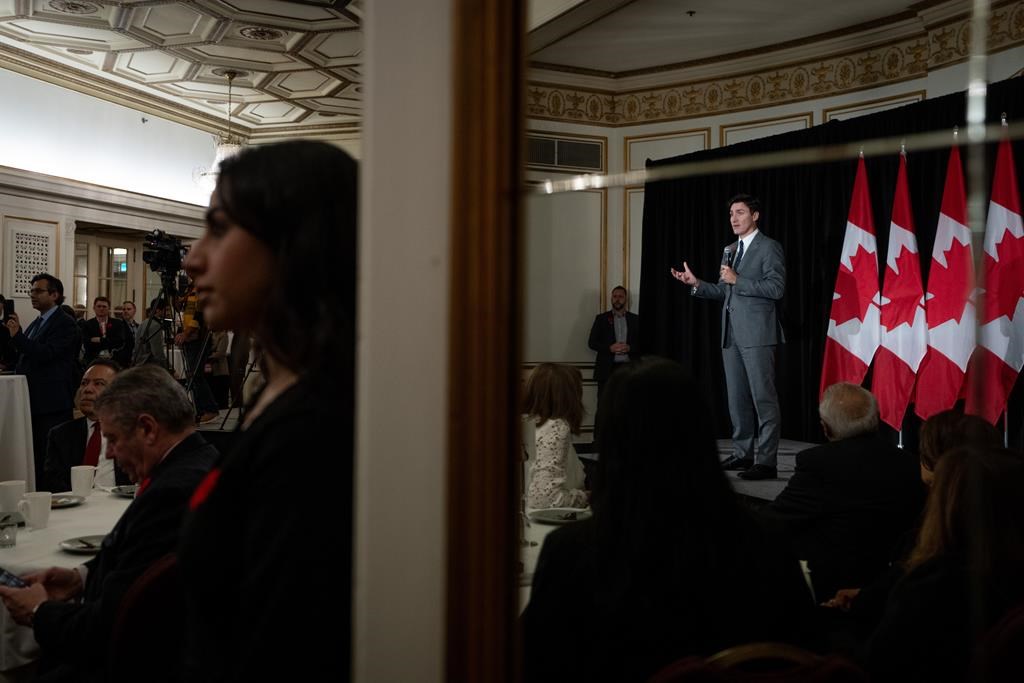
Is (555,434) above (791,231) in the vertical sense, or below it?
below

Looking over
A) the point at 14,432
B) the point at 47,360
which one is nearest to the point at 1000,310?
the point at 14,432

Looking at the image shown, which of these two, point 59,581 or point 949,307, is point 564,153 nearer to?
point 949,307

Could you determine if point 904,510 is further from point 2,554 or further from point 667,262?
point 2,554

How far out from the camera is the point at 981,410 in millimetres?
722

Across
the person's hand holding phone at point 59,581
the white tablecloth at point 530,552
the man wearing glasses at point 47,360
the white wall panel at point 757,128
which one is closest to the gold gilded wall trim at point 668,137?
the white wall panel at point 757,128

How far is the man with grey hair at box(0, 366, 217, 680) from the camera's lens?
1.28 metres

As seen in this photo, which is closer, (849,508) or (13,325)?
(849,508)

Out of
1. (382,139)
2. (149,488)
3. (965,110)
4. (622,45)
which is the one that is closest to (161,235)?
(149,488)

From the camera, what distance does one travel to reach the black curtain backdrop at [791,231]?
0.72 meters

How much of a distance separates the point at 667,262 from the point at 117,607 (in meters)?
1.07

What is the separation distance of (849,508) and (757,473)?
49cm

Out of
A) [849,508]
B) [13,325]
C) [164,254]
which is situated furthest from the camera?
[13,325]

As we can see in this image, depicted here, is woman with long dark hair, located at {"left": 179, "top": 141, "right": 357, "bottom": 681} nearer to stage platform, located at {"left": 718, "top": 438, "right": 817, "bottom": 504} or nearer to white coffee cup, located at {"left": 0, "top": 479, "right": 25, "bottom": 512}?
stage platform, located at {"left": 718, "top": 438, "right": 817, "bottom": 504}

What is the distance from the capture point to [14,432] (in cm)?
381
